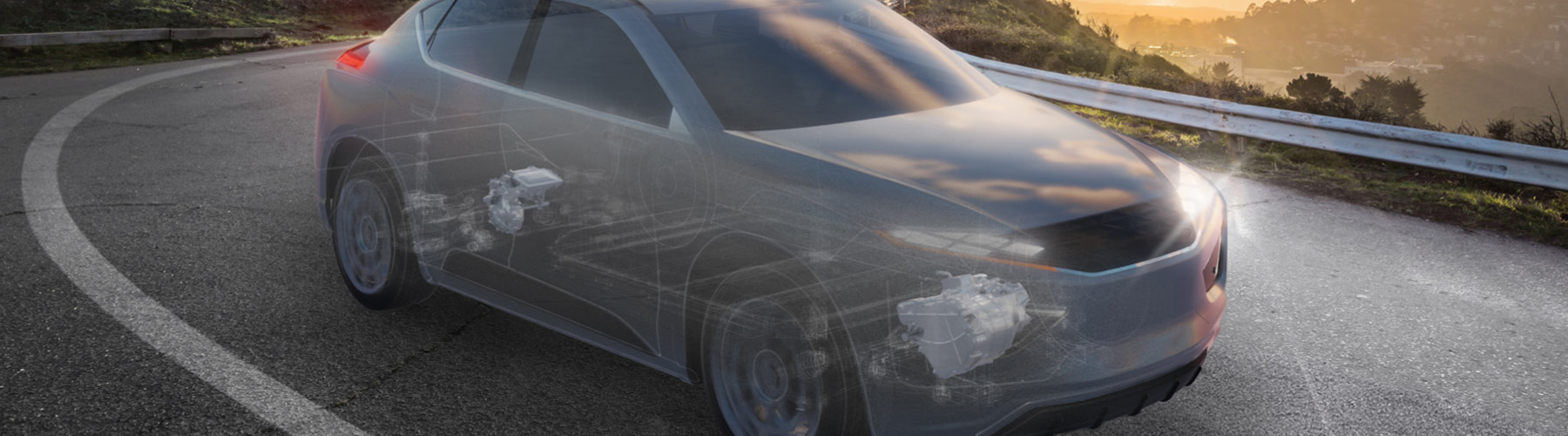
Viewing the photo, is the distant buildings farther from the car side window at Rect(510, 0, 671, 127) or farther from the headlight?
the car side window at Rect(510, 0, 671, 127)

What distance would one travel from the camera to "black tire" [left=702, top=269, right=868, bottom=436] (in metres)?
2.94

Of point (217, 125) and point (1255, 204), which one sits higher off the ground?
point (1255, 204)

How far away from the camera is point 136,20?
954 inches

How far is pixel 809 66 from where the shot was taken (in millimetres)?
4062

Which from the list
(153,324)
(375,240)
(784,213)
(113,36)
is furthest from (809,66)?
(113,36)

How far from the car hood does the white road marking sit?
1.86 metres

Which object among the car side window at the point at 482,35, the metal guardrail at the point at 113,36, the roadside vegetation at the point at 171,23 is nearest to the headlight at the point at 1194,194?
the car side window at the point at 482,35

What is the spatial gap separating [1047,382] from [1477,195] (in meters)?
7.05

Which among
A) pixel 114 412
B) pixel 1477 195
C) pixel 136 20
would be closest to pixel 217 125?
pixel 114 412

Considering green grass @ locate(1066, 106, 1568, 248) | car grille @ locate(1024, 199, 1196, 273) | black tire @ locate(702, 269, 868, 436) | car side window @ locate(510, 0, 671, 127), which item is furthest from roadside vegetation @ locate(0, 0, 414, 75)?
car grille @ locate(1024, 199, 1196, 273)

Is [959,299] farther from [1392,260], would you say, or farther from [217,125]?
[217,125]

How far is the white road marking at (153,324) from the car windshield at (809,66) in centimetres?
168

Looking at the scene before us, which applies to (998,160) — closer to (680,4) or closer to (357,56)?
(680,4)

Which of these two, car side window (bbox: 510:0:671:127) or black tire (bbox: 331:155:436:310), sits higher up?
car side window (bbox: 510:0:671:127)
